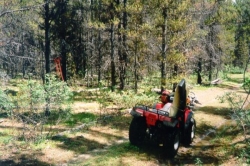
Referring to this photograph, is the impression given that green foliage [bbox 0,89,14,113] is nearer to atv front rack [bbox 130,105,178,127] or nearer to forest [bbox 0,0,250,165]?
forest [bbox 0,0,250,165]

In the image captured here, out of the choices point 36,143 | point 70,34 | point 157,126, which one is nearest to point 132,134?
point 157,126

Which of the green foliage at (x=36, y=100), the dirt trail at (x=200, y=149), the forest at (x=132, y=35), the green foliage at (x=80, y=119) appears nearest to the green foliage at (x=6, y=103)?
the green foliage at (x=36, y=100)

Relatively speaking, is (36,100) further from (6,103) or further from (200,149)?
(200,149)

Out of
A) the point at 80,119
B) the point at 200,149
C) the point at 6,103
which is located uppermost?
the point at 6,103

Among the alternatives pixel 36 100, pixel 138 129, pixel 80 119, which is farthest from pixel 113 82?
pixel 138 129

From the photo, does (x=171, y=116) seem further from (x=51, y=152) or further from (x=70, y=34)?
(x=70, y=34)

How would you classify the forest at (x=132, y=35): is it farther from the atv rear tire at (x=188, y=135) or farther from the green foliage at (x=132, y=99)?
the atv rear tire at (x=188, y=135)

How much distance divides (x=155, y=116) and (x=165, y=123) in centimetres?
52

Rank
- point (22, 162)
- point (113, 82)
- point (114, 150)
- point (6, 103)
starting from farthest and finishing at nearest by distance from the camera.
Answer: point (113, 82)
point (6, 103)
point (114, 150)
point (22, 162)

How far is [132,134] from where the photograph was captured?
1073 centimetres

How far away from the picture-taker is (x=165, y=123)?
9625mm

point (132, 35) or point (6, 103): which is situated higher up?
Answer: point (132, 35)

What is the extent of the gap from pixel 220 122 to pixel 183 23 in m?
6.48

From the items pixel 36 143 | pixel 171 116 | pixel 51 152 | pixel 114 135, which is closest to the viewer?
pixel 171 116
